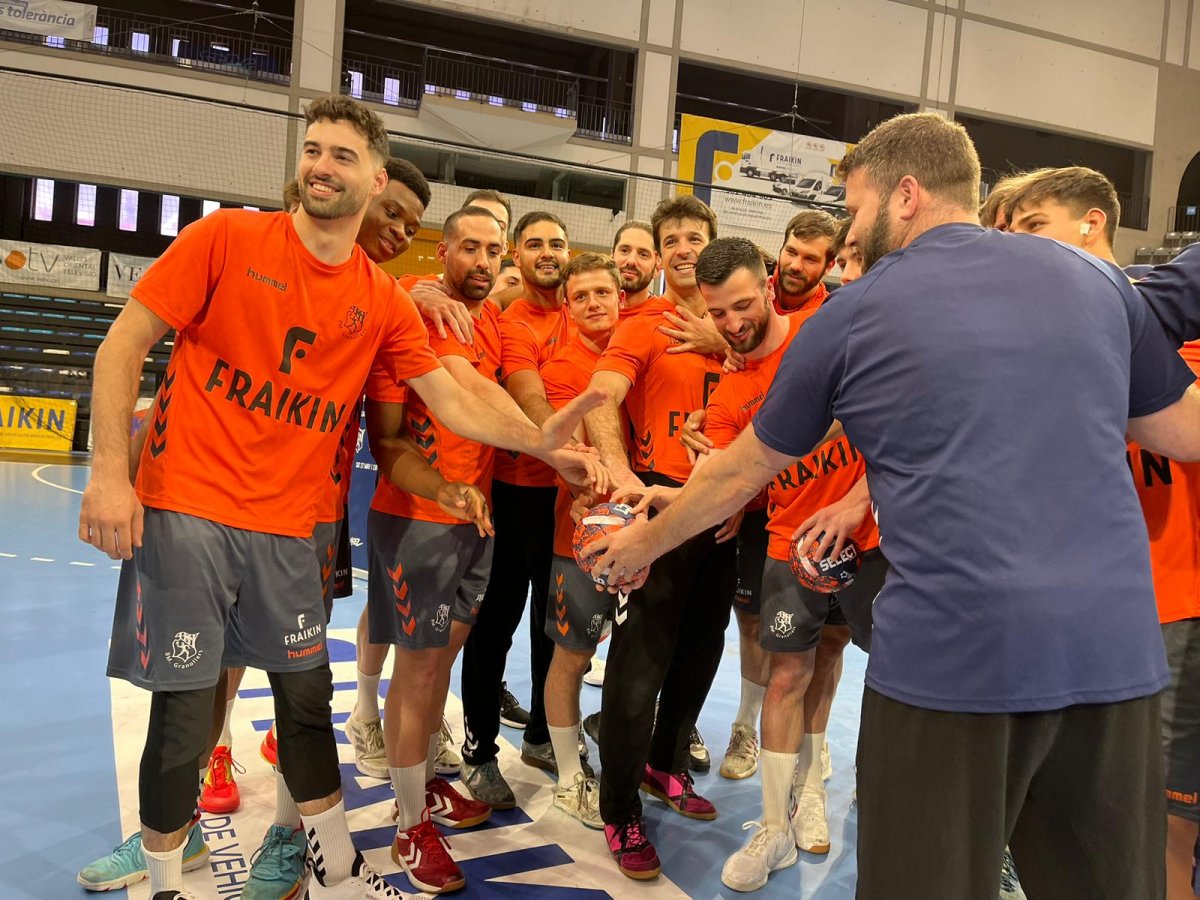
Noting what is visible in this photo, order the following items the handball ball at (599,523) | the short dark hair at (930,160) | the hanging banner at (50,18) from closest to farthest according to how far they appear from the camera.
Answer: the short dark hair at (930,160)
the handball ball at (599,523)
the hanging banner at (50,18)

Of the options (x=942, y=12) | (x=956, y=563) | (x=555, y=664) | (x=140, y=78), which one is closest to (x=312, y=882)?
(x=555, y=664)

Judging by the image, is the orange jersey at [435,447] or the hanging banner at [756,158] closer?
the orange jersey at [435,447]

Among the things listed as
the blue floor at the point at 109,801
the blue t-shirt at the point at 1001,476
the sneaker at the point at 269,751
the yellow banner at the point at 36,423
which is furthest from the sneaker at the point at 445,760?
the yellow banner at the point at 36,423

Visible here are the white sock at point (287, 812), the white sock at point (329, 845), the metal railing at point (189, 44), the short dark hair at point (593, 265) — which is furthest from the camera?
the metal railing at point (189, 44)

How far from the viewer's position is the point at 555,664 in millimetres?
3887

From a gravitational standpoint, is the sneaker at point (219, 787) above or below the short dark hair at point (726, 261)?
below

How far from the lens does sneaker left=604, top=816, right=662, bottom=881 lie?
337cm

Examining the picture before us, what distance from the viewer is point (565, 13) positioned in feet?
62.2

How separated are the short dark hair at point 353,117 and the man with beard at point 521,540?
47.1 inches

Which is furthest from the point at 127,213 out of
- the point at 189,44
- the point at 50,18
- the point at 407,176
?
the point at 407,176

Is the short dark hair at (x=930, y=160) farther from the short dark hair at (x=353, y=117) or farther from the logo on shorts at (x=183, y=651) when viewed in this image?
the logo on shorts at (x=183, y=651)

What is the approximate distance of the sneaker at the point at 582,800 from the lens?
378cm

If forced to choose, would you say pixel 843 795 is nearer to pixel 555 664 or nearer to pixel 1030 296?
pixel 555 664

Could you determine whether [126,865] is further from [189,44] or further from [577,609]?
[189,44]
